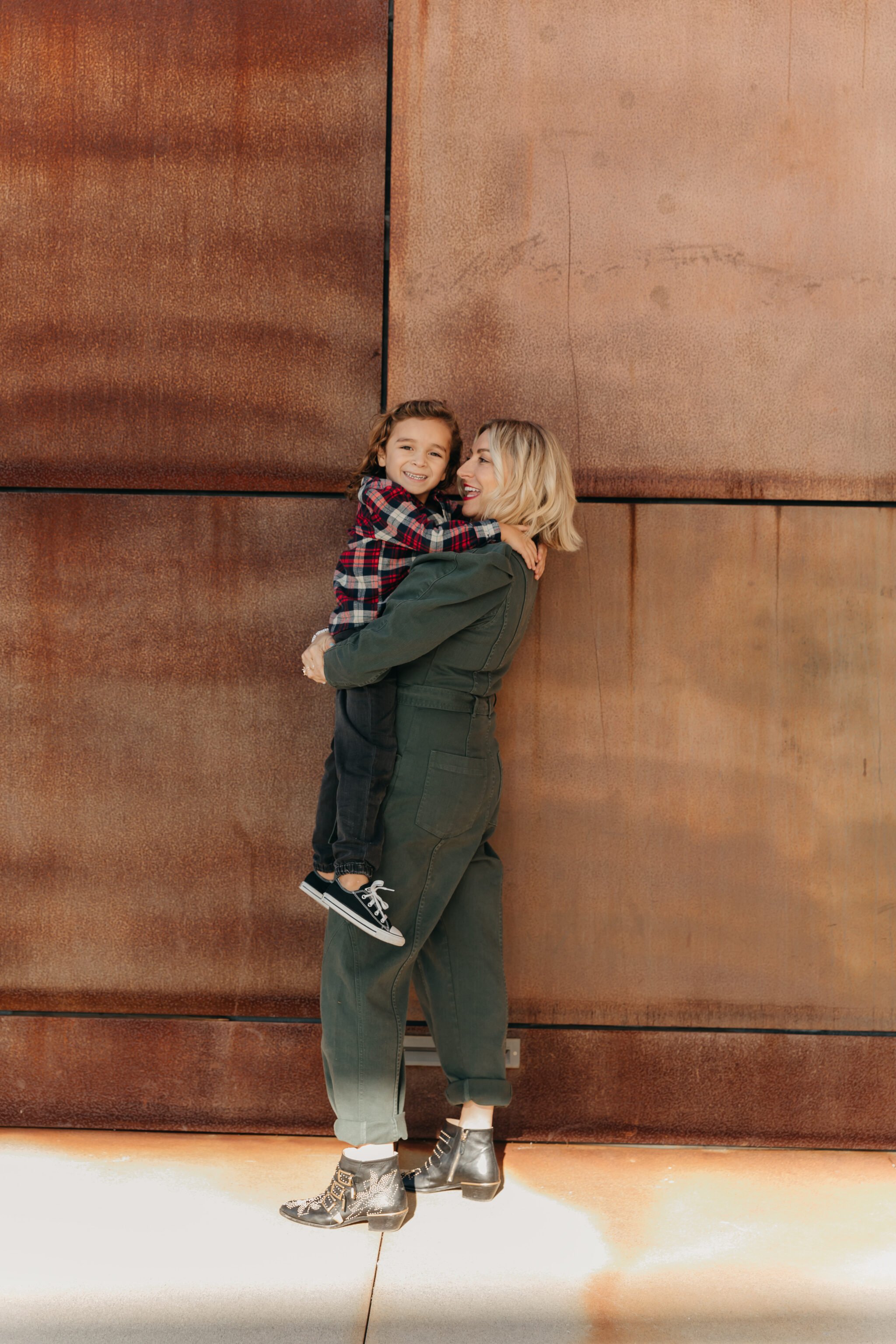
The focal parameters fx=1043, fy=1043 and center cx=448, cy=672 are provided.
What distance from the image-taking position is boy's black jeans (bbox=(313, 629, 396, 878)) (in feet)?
8.84

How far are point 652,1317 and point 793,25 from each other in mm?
3704

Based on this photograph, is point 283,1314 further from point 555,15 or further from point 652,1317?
point 555,15

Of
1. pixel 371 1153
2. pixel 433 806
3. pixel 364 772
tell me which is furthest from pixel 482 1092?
pixel 364 772

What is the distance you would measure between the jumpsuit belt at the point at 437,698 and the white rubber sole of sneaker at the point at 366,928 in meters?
0.56

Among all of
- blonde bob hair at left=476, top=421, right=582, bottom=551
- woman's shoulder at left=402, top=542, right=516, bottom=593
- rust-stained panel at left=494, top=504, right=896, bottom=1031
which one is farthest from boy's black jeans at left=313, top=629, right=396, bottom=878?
rust-stained panel at left=494, top=504, right=896, bottom=1031

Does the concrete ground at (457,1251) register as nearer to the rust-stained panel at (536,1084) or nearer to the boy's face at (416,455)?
the rust-stained panel at (536,1084)

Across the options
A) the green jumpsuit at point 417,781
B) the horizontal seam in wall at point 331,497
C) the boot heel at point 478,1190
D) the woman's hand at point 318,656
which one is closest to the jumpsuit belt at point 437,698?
the green jumpsuit at point 417,781

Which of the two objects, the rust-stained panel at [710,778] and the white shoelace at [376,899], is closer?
the white shoelace at [376,899]

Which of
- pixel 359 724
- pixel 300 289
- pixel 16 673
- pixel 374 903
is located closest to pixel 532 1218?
pixel 374 903

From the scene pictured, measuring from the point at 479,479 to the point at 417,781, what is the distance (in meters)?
0.85

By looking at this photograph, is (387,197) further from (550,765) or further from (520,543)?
(550,765)

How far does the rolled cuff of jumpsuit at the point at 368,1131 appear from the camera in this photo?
2.73m

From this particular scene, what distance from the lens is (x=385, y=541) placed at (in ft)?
9.39

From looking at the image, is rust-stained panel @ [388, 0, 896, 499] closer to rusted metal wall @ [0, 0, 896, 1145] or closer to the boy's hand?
rusted metal wall @ [0, 0, 896, 1145]
